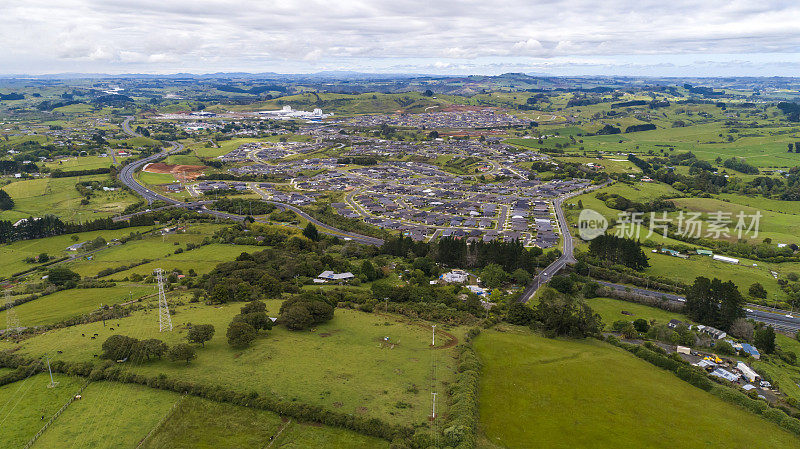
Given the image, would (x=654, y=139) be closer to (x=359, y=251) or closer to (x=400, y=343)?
(x=359, y=251)

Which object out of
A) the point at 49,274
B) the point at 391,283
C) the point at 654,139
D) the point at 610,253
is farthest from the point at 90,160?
the point at 654,139

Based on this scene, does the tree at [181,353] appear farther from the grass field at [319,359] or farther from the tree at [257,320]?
the tree at [257,320]

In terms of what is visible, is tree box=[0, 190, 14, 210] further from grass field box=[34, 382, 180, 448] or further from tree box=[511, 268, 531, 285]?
tree box=[511, 268, 531, 285]

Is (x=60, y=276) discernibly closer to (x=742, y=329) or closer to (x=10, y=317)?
(x=10, y=317)

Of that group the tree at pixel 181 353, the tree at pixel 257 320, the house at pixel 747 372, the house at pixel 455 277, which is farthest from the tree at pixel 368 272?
the house at pixel 747 372

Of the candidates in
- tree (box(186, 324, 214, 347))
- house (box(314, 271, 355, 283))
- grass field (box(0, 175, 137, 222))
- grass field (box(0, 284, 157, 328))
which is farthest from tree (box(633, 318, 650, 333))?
grass field (box(0, 175, 137, 222))

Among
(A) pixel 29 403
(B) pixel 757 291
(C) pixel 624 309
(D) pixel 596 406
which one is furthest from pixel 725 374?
(A) pixel 29 403

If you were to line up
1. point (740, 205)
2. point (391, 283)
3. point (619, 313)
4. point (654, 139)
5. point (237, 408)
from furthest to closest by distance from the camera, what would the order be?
point (654, 139) < point (740, 205) < point (391, 283) < point (619, 313) < point (237, 408)
